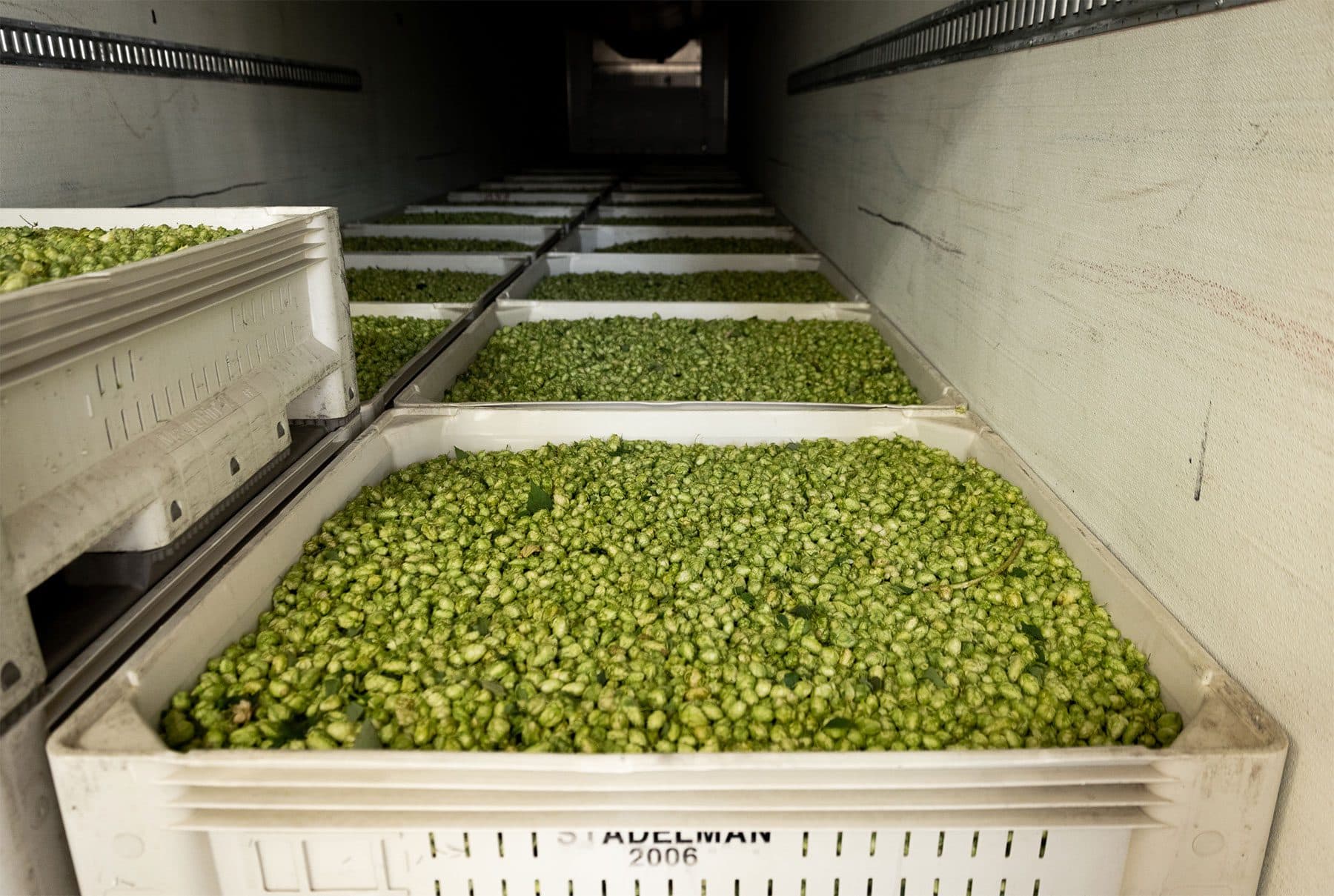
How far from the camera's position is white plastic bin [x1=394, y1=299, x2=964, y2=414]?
10.7 ft

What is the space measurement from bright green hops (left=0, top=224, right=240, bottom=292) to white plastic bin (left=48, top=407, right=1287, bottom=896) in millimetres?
861

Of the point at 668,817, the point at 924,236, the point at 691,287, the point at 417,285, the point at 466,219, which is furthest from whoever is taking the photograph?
the point at 466,219

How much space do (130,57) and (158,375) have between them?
3.19m

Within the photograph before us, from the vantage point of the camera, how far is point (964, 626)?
209 cm

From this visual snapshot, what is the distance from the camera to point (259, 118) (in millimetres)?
5672

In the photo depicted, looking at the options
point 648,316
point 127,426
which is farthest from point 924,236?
point 127,426

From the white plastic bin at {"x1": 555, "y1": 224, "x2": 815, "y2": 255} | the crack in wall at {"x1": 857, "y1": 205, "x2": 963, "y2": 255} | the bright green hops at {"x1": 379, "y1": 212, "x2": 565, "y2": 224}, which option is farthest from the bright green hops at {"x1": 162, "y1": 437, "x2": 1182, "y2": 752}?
the bright green hops at {"x1": 379, "y1": 212, "x2": 565, "y2": 224}

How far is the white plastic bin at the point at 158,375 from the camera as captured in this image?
1475mm

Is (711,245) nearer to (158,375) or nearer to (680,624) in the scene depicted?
(680,624)

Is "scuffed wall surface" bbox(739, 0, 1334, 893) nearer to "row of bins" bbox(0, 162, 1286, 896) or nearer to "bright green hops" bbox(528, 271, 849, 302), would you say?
"row of bins" bbox(0, 162, 1286, 896)

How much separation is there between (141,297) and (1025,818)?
6.21ft

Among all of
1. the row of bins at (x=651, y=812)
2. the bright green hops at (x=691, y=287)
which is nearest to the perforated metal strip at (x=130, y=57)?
the bright green hops at (x=691, y=287)

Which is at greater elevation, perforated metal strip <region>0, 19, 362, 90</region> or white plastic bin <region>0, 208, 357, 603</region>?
perforated metal strip <region>0, 19, 362, 90</region>

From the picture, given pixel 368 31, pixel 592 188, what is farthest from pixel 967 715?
pixel 592 188
